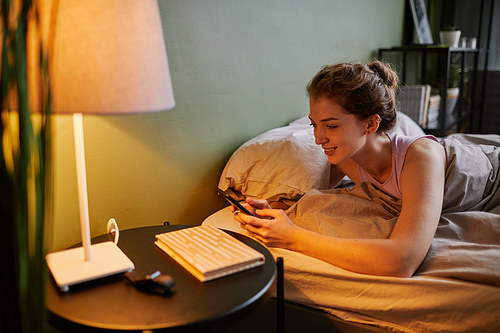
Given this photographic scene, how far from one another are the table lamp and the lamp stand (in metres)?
0.12

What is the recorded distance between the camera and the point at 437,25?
390 cm

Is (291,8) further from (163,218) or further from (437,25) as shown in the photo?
(437,25)

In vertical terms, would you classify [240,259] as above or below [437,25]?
below

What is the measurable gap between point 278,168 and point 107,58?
34.4 inches

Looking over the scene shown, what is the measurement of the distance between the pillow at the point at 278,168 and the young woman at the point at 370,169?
8 centimetres

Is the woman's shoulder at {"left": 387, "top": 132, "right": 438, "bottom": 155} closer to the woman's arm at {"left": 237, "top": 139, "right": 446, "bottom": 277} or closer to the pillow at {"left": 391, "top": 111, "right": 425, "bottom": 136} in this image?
the woman's arm at {"left": 237, "top": 139, "right": 446, "bottom": 277}

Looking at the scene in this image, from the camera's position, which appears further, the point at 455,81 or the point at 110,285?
the point at 455,81

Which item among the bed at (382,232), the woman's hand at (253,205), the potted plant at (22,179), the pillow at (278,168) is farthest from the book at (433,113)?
the potted plant at (22,179)

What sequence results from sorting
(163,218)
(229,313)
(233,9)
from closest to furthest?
(229,313) → (163,218) → (233,9)

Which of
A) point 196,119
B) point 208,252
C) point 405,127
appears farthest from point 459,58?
point 208,252

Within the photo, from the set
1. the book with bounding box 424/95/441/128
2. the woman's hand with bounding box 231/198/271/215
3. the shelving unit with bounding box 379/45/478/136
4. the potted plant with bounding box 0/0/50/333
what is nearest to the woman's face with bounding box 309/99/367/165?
the woman's hand with bounding box 231/198/271/215

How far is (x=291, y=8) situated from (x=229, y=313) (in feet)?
5.13

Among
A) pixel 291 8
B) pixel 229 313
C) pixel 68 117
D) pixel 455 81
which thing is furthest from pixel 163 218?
pixel 455 81

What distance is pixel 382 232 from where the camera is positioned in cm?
107
